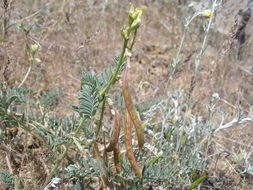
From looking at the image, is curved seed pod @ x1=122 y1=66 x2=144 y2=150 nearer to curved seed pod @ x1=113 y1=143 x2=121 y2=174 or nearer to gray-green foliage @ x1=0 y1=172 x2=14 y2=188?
curved seed pod @ x1=113 y1=143 x2=121 y2=174

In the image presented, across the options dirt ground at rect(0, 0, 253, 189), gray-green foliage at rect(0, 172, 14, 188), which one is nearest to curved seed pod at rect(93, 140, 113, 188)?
gray-green foliage at rect(0, 172, 14, 188)

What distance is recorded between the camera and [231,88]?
11.2 ft

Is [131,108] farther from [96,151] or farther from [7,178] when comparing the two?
[7,178]

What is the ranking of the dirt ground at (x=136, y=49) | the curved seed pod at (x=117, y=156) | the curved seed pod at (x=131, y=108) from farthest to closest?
the dirt ground at (x=136, y=49)
the curved seed pod at (x=117, y=156)
the curved seed pod at (x=131, y=108)

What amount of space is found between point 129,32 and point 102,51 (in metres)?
2.16

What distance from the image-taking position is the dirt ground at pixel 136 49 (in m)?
2.93

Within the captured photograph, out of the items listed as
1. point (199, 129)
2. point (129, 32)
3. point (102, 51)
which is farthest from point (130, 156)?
point (102, 51)

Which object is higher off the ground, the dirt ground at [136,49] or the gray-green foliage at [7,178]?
the dirt ground at [136,49]

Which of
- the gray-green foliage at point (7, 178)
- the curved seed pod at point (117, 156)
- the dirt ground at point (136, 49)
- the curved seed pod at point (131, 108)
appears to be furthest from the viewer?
the dirt ground at point (136, 49)

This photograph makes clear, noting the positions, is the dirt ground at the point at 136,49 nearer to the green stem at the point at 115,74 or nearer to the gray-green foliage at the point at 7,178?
the gray-green foliage at the point at 7,178

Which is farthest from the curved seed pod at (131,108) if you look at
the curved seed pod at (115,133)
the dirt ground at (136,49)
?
the dirt ground at (136,49)

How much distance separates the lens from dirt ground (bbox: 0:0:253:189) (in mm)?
2934

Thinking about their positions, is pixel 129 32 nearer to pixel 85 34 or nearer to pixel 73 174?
pixel 73 174

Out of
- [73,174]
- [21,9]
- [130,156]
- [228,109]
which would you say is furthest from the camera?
[21,9]
